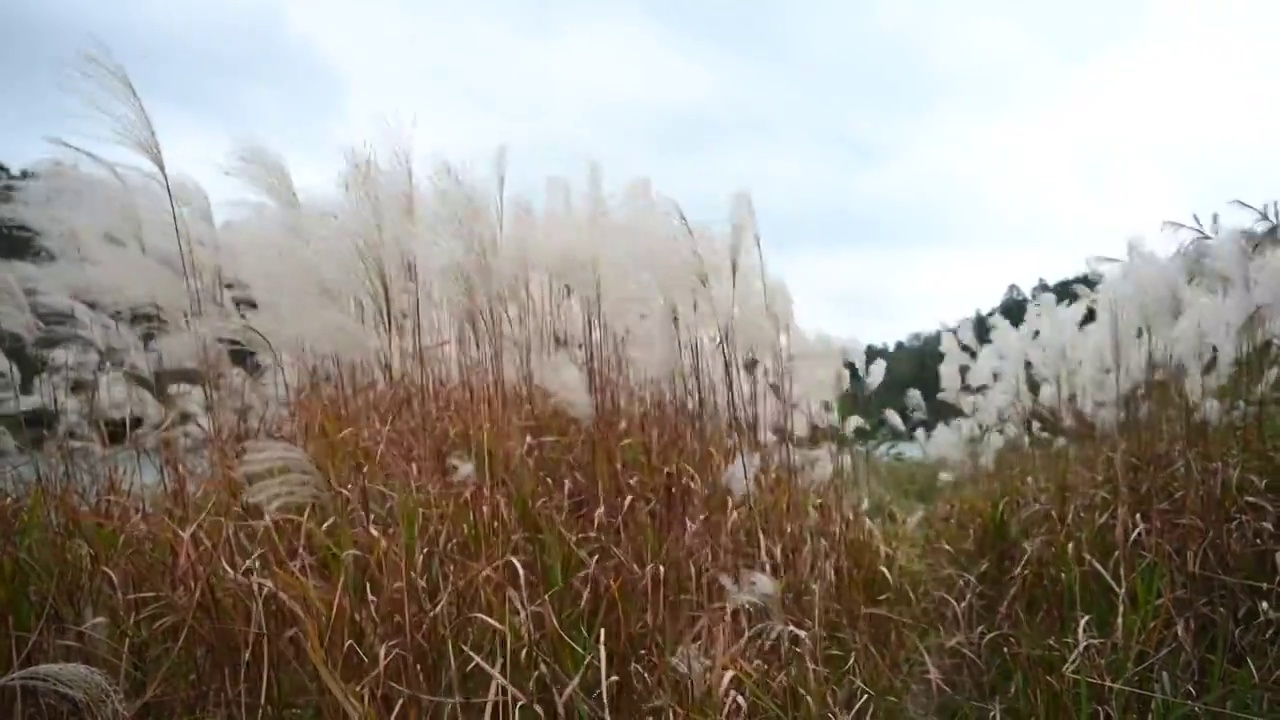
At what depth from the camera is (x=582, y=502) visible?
7.20 feet

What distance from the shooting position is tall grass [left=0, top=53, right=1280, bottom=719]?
1.68 meters

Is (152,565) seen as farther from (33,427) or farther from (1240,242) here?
(1240,242)

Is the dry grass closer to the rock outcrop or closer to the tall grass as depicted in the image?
the tall grass

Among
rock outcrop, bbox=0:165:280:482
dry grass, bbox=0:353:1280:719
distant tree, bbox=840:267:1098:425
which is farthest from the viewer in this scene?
distant tree, bbox=840:267:1098:425

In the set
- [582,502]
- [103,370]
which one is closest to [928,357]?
[582,502]

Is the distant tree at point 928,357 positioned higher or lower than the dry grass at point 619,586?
higher

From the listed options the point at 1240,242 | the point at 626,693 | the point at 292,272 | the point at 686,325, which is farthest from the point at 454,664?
the point at 1240,242

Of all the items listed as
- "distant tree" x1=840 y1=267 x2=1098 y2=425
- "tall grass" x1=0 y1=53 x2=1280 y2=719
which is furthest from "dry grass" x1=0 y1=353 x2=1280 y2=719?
"distant tree" x1=840 y1=267 x2=1098 y2=425

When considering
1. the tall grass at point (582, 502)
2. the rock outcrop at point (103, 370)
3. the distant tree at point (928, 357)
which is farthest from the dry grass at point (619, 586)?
the distant tree at point (928, 357)

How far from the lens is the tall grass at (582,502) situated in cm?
168

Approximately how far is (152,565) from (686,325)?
4.17ft

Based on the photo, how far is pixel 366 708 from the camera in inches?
57.8

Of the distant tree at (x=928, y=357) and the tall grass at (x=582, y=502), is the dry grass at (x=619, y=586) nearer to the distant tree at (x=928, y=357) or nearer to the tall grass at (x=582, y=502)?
the tall grass at (x=582, y=502)

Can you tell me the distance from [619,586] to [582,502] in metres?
0.38
